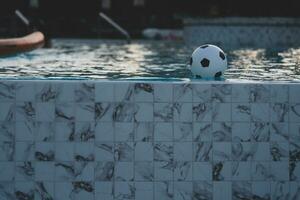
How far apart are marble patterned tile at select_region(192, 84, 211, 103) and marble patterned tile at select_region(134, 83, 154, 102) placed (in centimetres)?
40

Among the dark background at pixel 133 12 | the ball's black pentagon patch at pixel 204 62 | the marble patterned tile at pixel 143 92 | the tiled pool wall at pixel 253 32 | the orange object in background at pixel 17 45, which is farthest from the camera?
the dark background at pixel 133 12

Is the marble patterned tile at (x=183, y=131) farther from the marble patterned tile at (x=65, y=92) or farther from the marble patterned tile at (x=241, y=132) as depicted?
the marble patterned tile at (x=65, y=92)

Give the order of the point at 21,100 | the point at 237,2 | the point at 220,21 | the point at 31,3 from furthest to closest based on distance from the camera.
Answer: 1. the point at 31,3
2. the point at 237,2
3. the point at 220,21
4. the point at 21,100

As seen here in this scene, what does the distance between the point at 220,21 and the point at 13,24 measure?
762 centimetres

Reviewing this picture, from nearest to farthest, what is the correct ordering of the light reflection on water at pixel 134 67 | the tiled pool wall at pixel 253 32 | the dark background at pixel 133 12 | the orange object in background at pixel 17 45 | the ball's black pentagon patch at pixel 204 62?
the ball's black pentagon patch at pixel 204 62
the light reflection on water at pixel 134 67
the orange object in background at pixel 17 45
the tiled pool wall at pixel 253 32
the dark background at pixel 133 12

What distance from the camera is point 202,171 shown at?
482 centimetres

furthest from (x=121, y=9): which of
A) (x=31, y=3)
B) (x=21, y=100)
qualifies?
(x=21, y=100)

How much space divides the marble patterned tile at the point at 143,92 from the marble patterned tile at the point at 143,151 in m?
0.41

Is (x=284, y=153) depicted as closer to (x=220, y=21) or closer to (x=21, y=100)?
(x=21, y=100)

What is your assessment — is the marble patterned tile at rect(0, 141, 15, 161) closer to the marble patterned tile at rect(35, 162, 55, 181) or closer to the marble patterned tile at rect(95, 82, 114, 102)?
the marble patterned tile at rect(35, 162, 55, 181)

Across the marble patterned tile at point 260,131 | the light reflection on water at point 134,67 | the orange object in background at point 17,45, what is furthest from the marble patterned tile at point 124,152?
the orange object in background at point 17,45

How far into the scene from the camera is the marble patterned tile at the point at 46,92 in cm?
476

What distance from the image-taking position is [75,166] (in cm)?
482

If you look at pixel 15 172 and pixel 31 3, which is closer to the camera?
pixel 15 172
